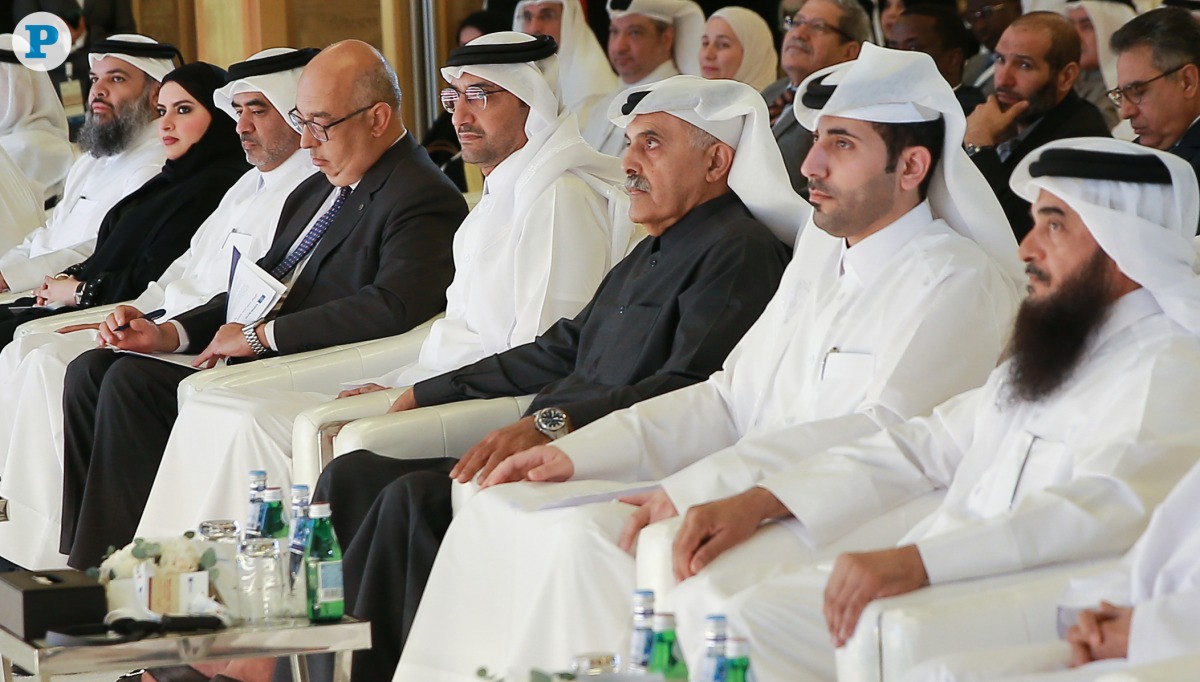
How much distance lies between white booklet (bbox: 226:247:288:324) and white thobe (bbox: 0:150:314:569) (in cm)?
33

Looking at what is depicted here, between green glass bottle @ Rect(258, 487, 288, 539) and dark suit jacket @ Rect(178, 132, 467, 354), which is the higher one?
dark suit jacket @ Rect(178, 132, 467, 354)

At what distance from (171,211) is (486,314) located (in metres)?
2.32

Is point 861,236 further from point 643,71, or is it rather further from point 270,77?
point 643,71

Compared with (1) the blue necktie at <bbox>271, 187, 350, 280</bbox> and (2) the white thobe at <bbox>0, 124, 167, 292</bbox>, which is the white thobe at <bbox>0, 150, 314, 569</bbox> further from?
(2) the white thobe at <bbox>0, 124, 167, 292</bbox>

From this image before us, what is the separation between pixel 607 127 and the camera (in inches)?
307

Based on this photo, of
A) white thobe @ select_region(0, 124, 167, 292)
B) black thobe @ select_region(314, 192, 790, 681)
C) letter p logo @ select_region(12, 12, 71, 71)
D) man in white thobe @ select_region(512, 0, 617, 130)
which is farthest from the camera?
letter p logo @ select_region(12, 12, 71, 71)

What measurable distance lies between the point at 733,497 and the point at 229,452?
6.65ft

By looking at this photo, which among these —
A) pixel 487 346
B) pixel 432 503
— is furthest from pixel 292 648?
pixel 487 346

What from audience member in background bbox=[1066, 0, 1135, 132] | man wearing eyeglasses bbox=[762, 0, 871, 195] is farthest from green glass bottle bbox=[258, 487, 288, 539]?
audience member in background bbox=[1066, 0, 1135, 132]

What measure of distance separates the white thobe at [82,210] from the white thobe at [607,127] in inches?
74.2

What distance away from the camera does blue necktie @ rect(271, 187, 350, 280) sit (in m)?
5.66

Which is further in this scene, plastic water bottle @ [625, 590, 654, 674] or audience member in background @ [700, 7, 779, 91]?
audience member in background @ [700, 7, 779, 91]

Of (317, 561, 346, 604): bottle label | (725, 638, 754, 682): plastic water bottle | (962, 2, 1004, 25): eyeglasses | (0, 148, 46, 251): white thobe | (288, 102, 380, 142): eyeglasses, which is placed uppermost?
(962, 2, 1004, 25): eyeglasses

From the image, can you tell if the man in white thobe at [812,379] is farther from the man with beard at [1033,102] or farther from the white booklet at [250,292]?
the white booklet at [250,292]
